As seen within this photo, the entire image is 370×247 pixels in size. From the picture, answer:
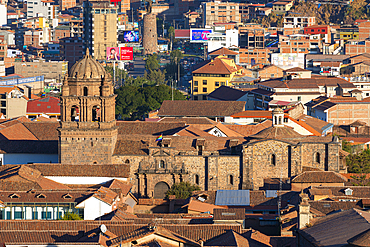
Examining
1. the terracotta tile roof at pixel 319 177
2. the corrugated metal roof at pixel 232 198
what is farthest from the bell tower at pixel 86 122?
the terracotta tile roof at pixel 319 177

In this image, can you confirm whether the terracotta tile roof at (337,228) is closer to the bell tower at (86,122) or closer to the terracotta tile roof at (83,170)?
the terracotta tile roof at (83,170)

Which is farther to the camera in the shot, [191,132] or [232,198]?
[191,132]

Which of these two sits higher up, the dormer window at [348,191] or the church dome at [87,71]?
the church dome at [87,71]

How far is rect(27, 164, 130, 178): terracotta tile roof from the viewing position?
298 feet

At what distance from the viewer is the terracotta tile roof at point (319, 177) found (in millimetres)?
88875

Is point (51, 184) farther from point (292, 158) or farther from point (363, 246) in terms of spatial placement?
point (363, 246)

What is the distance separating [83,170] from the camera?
9112cm

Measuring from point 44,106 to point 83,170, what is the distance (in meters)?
57.6

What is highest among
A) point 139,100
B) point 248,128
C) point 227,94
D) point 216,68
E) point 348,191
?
point 216,68

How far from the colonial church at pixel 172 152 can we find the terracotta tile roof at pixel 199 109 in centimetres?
3143

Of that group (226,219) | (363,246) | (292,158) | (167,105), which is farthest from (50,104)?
(363,246)

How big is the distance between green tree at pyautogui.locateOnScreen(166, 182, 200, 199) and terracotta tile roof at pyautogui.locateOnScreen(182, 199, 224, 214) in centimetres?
844

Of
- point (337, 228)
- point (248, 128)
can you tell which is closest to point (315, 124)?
point (248, 128)

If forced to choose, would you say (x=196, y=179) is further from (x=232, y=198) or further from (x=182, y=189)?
(x=232, y=198)
